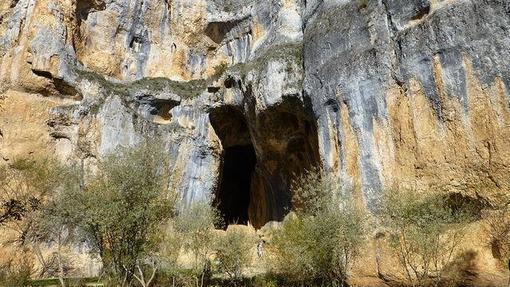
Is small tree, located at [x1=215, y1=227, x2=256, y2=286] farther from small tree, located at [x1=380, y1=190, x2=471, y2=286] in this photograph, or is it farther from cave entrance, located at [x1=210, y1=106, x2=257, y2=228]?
cave entrance, located at [x1=210, y1=106, x2=257, y2=228]

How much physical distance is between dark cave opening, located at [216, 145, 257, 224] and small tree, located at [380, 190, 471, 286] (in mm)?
22924

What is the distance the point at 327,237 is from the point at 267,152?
1290cm

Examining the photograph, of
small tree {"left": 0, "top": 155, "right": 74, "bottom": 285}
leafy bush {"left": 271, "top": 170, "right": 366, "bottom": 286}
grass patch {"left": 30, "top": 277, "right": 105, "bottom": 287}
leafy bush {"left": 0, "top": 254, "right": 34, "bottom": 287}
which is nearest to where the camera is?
leafy bush {"left": 271, "top": 170, "right": 366, "bottom": 286}

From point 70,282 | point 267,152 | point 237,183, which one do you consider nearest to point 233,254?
point 70,282

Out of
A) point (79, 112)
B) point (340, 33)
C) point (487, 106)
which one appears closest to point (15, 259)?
point (79, 112)

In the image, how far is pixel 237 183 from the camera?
141 ft

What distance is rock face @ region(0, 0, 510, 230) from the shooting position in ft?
62.0

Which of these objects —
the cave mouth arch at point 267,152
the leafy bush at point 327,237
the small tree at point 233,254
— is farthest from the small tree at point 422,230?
the cave mouth arch at point 267,152

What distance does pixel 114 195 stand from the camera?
1794 cm

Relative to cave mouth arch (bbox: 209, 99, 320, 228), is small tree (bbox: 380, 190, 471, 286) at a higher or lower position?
lower

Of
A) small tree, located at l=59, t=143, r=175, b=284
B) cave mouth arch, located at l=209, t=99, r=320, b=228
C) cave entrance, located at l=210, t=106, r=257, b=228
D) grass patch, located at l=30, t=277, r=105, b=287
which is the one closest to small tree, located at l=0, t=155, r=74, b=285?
grass patch, located at l=30, t=277, r=105, b=287

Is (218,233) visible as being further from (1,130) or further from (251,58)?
(1,130)

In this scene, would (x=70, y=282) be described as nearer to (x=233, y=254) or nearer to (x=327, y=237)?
(x=233, y=254)

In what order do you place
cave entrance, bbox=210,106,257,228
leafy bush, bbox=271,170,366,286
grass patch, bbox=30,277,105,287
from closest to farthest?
leafy bush, bbox=271,170,366,286 → grass patch, bbox=30,277,105,287 → cave entrance, bbox=210,106,257,228
